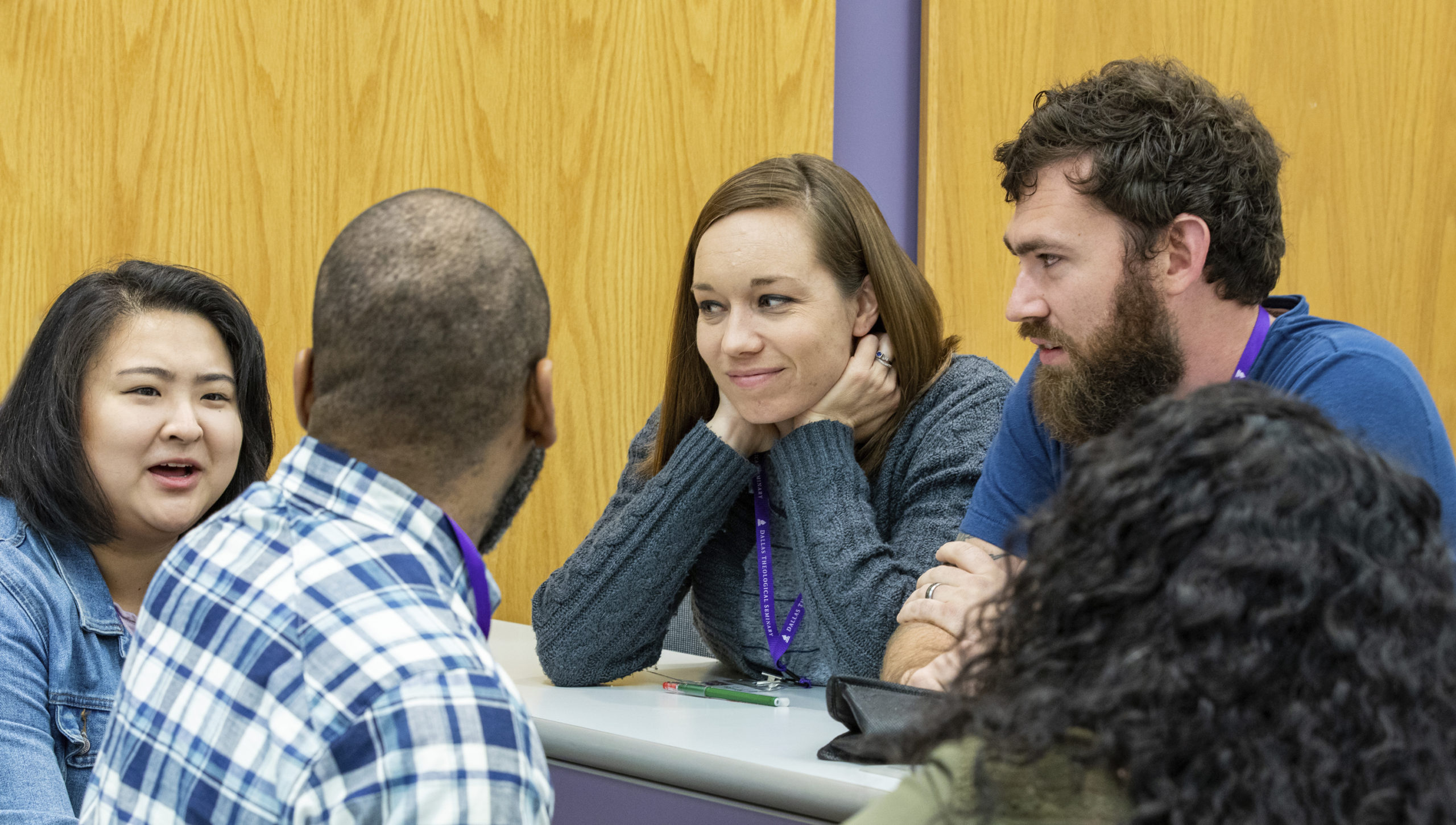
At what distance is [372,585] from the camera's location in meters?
0.75

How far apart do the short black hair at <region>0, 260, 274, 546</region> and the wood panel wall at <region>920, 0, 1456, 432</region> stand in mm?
1458

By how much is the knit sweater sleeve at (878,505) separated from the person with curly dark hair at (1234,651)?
107 cm

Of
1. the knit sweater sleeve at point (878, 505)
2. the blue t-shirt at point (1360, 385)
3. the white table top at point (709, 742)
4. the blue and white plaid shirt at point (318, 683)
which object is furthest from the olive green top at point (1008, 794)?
the knit sweater sleeve at point (878, 505)

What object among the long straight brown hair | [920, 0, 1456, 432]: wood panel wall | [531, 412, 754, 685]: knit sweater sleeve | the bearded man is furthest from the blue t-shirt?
[920, 0, 1456, 432]: wood panel wall

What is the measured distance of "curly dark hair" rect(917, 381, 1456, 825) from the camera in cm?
56

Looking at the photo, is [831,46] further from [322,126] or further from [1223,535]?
[1223,535]

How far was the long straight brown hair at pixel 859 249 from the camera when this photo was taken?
75.7 inches

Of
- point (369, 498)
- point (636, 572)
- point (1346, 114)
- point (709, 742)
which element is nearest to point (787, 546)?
point (636, 572)

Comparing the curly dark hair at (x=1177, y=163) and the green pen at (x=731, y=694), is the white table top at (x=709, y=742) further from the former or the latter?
the curly dark hair at (x=1177, y=163)

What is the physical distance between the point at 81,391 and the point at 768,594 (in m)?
0.96

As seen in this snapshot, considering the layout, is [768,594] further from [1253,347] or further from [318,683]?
[318,683]

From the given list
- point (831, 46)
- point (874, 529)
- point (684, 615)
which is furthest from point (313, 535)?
point (831, 46)

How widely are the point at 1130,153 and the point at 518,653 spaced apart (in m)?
1.23

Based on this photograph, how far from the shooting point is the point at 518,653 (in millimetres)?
2084
